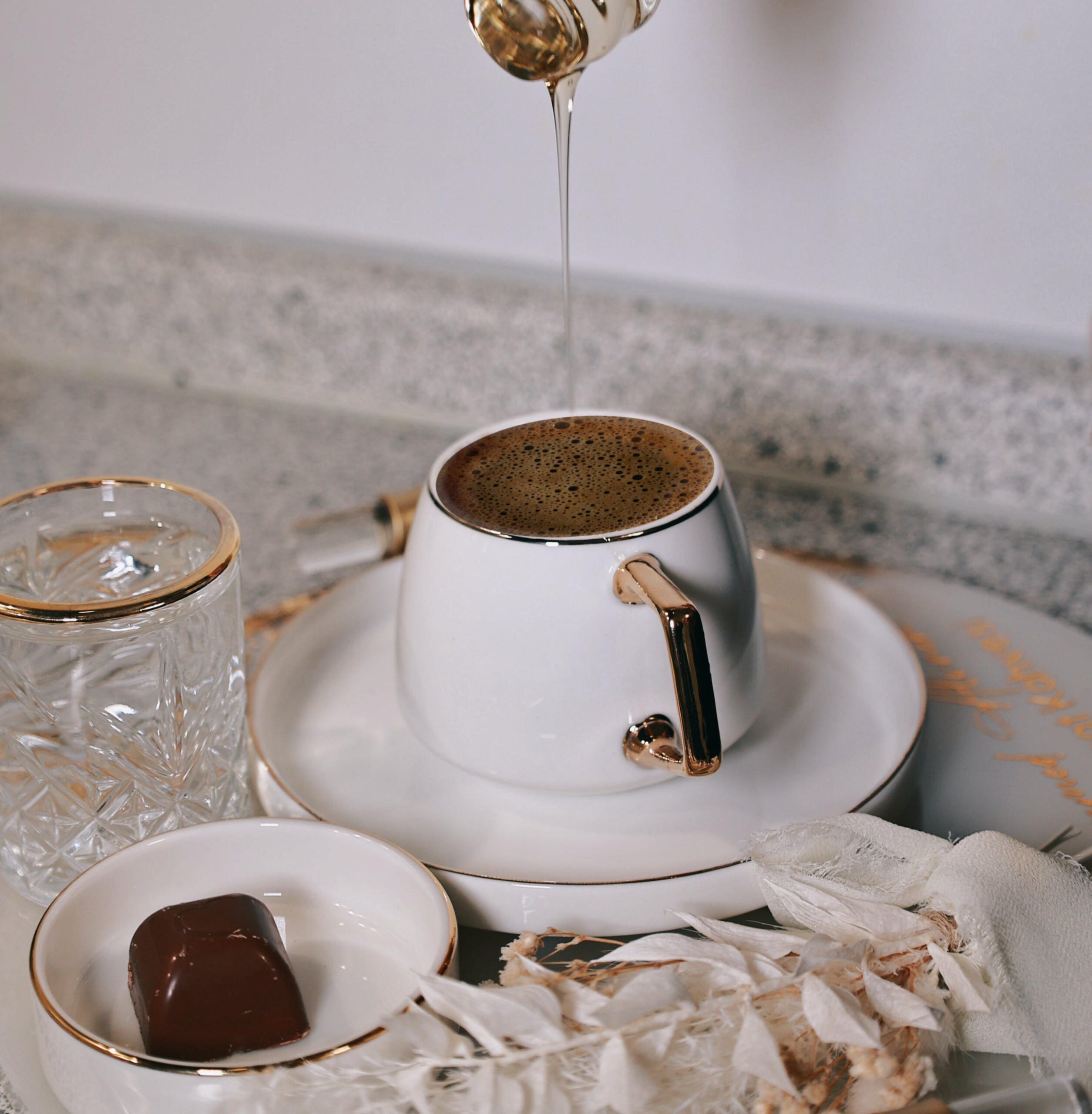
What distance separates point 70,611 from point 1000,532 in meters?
0.53

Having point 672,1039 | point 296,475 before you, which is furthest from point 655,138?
point 672,1039

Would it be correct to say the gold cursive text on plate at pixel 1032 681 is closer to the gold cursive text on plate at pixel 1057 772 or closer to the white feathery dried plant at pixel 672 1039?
the gold cursive text on plate at pixel 1057 772

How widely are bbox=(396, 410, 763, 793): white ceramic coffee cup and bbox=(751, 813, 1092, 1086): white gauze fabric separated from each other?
45 mm

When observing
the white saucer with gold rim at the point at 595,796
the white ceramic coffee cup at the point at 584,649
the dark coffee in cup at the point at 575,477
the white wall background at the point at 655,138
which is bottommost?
the white saucer with gold rim at the point at 595,796

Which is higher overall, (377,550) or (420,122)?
(420,122)

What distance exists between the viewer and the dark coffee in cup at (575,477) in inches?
16.2

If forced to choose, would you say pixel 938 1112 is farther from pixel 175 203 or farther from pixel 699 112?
pixel 175 203

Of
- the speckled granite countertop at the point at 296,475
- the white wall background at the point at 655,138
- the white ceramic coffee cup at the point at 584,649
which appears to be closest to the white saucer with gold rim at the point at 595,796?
the white ceramic coffee cup at the point at 584,649

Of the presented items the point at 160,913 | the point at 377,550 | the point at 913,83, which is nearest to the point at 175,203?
the point at 377,550

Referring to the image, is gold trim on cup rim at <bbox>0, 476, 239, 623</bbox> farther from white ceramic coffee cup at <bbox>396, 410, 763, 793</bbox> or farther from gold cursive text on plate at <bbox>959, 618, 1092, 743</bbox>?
gold cursive text on plate at <bbox>959, 618, 1092, 743</bbox>

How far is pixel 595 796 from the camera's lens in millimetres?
424

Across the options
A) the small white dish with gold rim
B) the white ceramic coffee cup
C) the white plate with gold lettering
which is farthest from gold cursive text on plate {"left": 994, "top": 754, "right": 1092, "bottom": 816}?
the small white dish with gold rim

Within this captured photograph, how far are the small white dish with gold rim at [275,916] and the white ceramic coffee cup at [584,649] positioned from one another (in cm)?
6

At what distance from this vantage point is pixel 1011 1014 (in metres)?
0.33
